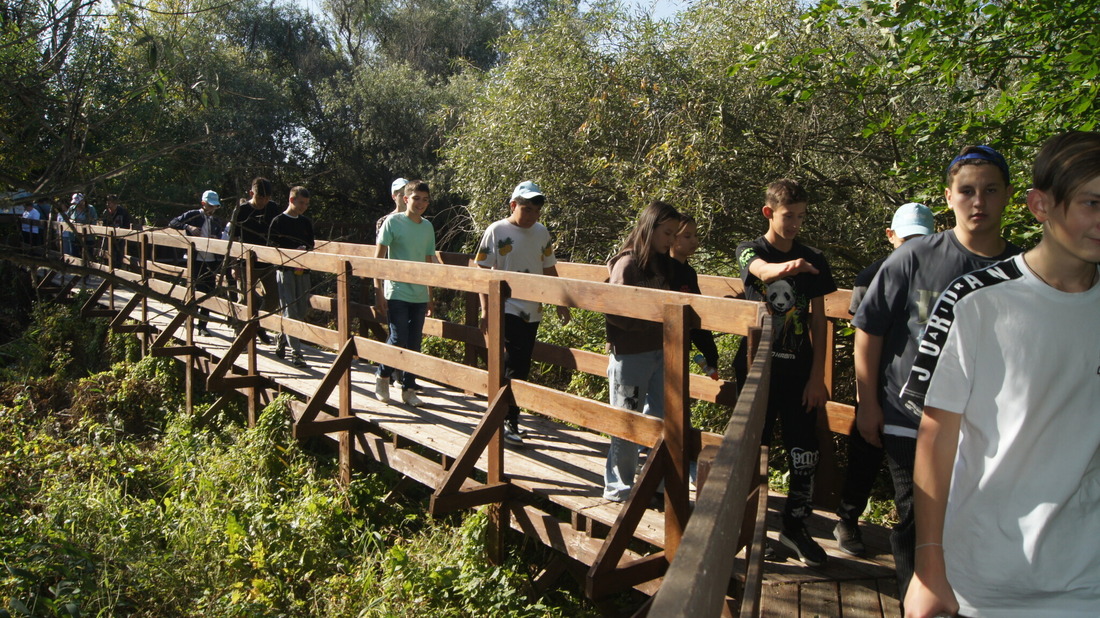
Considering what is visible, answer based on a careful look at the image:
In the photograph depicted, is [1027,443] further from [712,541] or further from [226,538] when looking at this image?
[226,538]

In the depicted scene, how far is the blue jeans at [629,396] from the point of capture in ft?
14.2

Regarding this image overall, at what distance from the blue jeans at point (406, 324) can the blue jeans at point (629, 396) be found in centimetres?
227

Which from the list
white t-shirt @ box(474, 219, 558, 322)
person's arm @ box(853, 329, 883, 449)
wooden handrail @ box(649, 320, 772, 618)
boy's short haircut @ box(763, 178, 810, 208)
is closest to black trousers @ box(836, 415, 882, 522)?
person's arm @ box(853, 329, 883, 449)

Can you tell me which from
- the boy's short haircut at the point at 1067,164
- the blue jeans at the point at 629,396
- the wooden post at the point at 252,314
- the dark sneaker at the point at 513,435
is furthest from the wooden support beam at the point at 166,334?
the boy's short haircut at the point at 1067,164

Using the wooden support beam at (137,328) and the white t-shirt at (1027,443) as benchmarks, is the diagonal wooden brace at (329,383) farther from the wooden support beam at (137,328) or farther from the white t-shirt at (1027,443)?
the wooden support beam at (137,328)

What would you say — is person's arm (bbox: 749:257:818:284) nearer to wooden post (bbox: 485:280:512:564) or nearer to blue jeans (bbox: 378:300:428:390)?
wooden post (bbox: 485:280:512:564)

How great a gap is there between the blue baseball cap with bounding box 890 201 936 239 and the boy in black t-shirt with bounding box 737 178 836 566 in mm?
377

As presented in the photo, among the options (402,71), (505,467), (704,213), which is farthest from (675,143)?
(402,71)

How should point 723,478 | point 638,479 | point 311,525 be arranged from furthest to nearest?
1. point 311,525
2. point 638,479
3. point 723,478

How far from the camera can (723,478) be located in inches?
63.1

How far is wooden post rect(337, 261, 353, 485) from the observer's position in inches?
241

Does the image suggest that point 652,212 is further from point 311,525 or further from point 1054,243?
point 311,525

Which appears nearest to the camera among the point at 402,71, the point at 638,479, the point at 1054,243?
the point at 1054,243

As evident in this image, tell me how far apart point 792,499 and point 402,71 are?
21.4m
